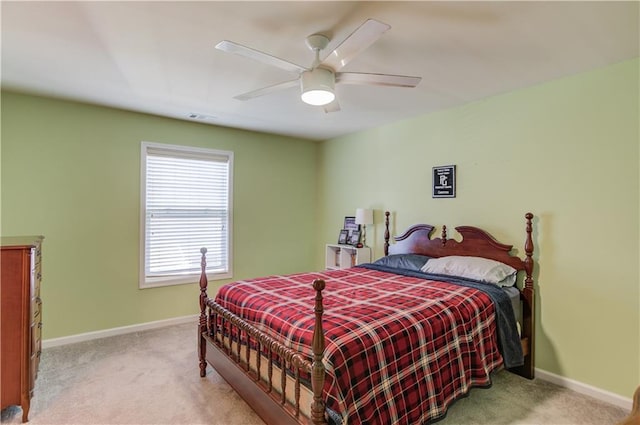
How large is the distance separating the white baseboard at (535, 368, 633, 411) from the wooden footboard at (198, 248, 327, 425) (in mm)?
2242

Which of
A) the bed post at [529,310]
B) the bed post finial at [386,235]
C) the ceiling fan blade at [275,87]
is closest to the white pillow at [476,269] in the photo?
the bed post at [529,310]

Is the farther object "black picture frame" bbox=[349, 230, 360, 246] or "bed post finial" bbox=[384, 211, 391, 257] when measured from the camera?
"black picture frame" bbox=[349, 230, 360, 246]

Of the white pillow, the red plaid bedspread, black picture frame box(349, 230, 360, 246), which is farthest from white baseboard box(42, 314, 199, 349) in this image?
the white pillow

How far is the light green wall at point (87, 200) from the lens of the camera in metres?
3.23

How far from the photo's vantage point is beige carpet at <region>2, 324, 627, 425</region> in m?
2.21

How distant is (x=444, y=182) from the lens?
355 cm

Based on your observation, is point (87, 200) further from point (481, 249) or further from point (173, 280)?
point (481, 249)

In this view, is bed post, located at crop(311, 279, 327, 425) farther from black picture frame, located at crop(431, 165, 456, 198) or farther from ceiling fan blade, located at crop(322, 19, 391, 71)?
black picture frame, located at crop(431, 165, 456, 198)

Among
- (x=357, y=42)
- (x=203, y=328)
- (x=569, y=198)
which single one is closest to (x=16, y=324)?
(x=203, y=328)

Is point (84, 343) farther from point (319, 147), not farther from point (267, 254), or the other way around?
point (319, 147)

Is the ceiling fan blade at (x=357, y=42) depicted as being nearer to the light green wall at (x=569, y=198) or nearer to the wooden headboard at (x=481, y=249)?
the light green wall at (x=569, y=198)

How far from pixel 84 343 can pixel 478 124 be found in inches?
178

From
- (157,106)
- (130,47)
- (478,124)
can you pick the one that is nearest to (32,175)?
(157,106)

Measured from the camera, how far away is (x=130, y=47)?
2.26m
